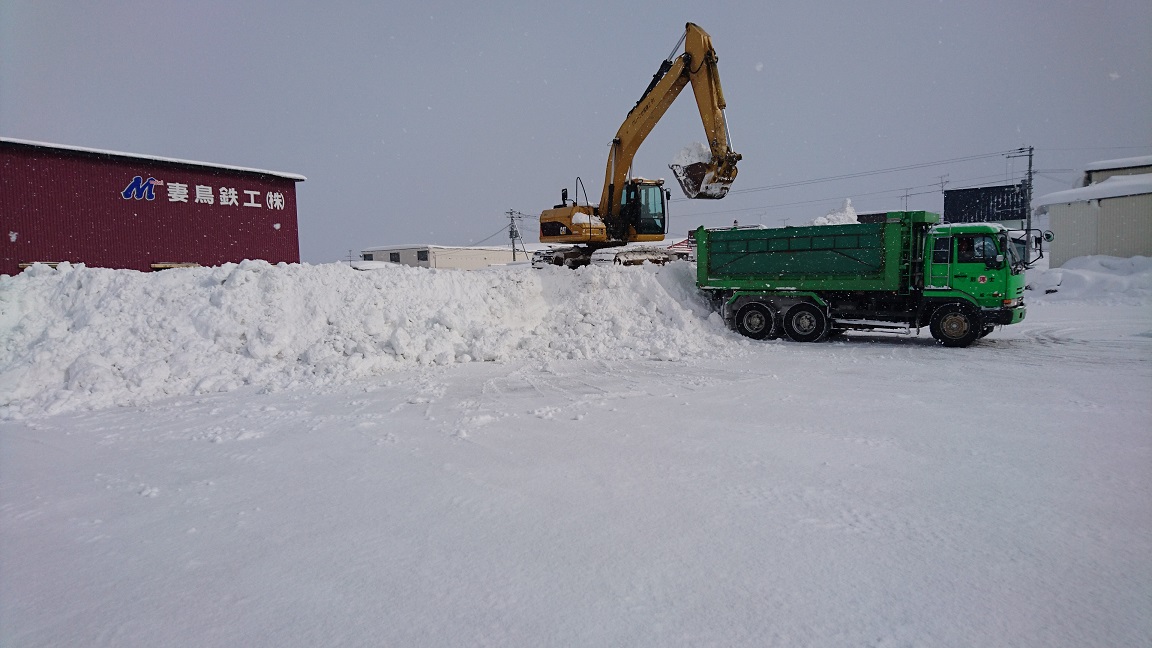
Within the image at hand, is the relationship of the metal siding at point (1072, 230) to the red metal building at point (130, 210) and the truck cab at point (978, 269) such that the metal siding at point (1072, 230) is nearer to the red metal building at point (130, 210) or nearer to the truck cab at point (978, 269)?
the truck cab at point (978, 269)

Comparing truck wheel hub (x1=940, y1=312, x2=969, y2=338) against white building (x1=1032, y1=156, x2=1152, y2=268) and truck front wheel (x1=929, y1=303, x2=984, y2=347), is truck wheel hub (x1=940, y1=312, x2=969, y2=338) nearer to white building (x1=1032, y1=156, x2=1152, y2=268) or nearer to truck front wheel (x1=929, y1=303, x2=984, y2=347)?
truck front wheel (x1=929, y1=303, x2=984, y2=347)

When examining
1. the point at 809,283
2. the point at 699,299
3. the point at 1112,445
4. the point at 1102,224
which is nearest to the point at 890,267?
the point at 809,283

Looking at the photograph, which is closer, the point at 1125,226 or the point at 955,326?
the point at 955,326

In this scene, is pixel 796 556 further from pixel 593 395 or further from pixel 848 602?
pixel 593 395

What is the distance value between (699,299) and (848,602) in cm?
1329

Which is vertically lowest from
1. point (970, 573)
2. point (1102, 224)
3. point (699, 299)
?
point (970, 573)

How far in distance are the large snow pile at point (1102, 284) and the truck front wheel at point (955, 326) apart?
520 inches

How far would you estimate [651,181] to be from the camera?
16.7m

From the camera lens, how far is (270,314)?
10.7 meters

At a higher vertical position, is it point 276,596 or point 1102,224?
point 1102,224

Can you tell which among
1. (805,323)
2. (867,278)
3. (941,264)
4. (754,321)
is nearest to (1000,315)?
(941,264)

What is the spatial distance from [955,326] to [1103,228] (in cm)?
2841

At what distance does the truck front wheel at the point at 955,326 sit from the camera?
12.5 meters

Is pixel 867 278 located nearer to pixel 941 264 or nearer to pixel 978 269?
pixel 941 264
